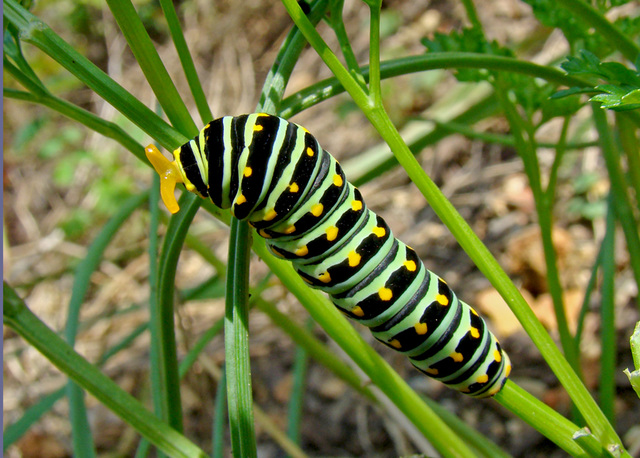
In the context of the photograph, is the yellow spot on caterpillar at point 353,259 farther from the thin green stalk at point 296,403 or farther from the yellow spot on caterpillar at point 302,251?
the thin green stalk at point 296,403

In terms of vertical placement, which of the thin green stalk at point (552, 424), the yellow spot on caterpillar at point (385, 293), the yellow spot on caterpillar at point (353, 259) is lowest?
the thin green stalk at point (552, 424)

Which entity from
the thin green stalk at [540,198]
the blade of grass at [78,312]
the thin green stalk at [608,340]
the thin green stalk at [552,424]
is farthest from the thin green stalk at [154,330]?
the thin green stalk at [608,340]

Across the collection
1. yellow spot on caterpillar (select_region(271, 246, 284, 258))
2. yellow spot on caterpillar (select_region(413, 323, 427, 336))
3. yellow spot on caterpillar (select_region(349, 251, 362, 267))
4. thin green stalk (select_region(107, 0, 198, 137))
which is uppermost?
thin green stalk (select_region(107, 0, 198, 137))

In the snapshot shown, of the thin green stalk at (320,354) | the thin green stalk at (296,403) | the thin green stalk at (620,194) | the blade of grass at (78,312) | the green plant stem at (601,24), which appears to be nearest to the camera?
the green plant stem at (601,24)

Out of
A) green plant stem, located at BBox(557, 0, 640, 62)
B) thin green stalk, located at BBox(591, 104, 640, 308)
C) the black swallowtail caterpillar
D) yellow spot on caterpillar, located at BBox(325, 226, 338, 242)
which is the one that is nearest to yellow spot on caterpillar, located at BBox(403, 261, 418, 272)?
the black swallowtail caterpillar

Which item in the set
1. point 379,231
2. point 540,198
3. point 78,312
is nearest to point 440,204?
point 379,231

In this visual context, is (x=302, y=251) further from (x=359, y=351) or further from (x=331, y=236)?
(x=359, y=351)

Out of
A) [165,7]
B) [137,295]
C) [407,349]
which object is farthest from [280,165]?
[137,295]

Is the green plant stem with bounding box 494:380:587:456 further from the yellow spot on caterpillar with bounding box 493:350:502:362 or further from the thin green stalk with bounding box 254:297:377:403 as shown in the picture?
the thin green stalk with bounding box 254:297:377:403
